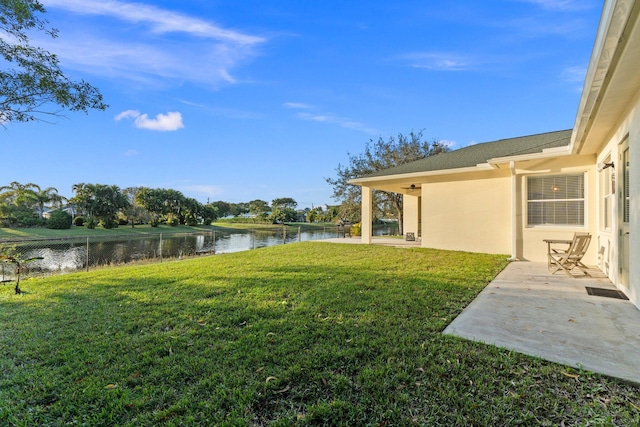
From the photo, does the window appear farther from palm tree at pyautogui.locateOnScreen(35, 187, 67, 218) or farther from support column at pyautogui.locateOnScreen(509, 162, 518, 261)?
palm tree at pyautogui.locateOnScreen(35, 187, 67, 218)

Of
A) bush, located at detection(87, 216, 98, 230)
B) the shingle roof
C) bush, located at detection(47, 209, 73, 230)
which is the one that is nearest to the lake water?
bush, located at detection(47, 209, 73, 230)

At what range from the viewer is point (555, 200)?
7.82m

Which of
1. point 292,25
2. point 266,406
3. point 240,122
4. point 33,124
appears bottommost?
point 266,406

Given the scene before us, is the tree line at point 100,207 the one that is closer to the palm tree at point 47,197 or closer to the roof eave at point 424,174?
the palm tree at point 47,197

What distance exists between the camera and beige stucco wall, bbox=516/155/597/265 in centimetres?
719

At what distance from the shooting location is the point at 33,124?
148 inches

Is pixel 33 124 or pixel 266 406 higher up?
pixel 33 124

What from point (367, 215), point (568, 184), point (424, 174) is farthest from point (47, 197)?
point (568, 184)

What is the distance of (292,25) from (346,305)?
9111mm

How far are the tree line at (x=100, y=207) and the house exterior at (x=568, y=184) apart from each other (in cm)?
2954

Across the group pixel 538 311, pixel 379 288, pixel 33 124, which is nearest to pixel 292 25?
pixel 33 124

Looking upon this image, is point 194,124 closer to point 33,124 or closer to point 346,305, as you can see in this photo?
point 33,124

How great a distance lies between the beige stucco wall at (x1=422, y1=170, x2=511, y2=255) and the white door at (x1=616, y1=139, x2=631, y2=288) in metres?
4.09

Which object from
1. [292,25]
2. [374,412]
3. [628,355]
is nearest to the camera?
[374,412]
